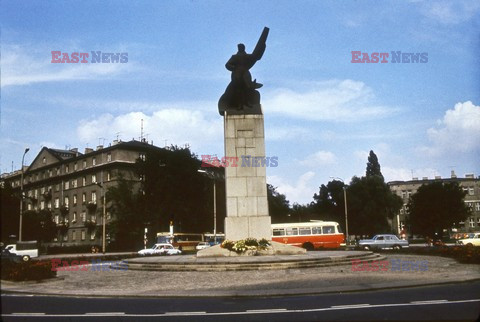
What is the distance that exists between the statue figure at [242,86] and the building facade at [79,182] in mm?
45632

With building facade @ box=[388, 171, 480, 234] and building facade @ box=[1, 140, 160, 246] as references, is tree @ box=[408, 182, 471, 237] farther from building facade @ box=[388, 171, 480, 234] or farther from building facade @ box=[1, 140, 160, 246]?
building facade @ box=[1, 140, 160, 246]

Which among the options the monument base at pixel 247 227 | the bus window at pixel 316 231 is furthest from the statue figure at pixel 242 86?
the bus window at pixel 316 231

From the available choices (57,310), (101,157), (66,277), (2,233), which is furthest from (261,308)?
(101,157)

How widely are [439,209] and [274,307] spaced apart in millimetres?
68016

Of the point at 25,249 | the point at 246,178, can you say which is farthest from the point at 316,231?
the point at 25,249

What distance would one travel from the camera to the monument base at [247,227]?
23.1m

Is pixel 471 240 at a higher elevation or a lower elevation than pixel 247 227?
lower

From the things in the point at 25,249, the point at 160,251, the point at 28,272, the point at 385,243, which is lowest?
the point at 160,251

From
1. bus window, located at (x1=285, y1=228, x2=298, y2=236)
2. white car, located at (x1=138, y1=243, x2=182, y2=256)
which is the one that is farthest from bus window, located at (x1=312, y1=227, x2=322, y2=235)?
white car, located at (x1=138, y1=243, x2=182, y2=256)

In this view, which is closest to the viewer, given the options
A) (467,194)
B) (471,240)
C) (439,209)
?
(471,240)

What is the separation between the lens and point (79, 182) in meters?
76.4

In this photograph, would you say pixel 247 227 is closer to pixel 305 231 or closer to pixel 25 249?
pixel 305 231

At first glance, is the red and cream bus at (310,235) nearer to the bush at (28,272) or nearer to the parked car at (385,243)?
the parked car at (385,243)

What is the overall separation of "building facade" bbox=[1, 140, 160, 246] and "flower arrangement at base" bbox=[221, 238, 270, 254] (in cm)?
4693
